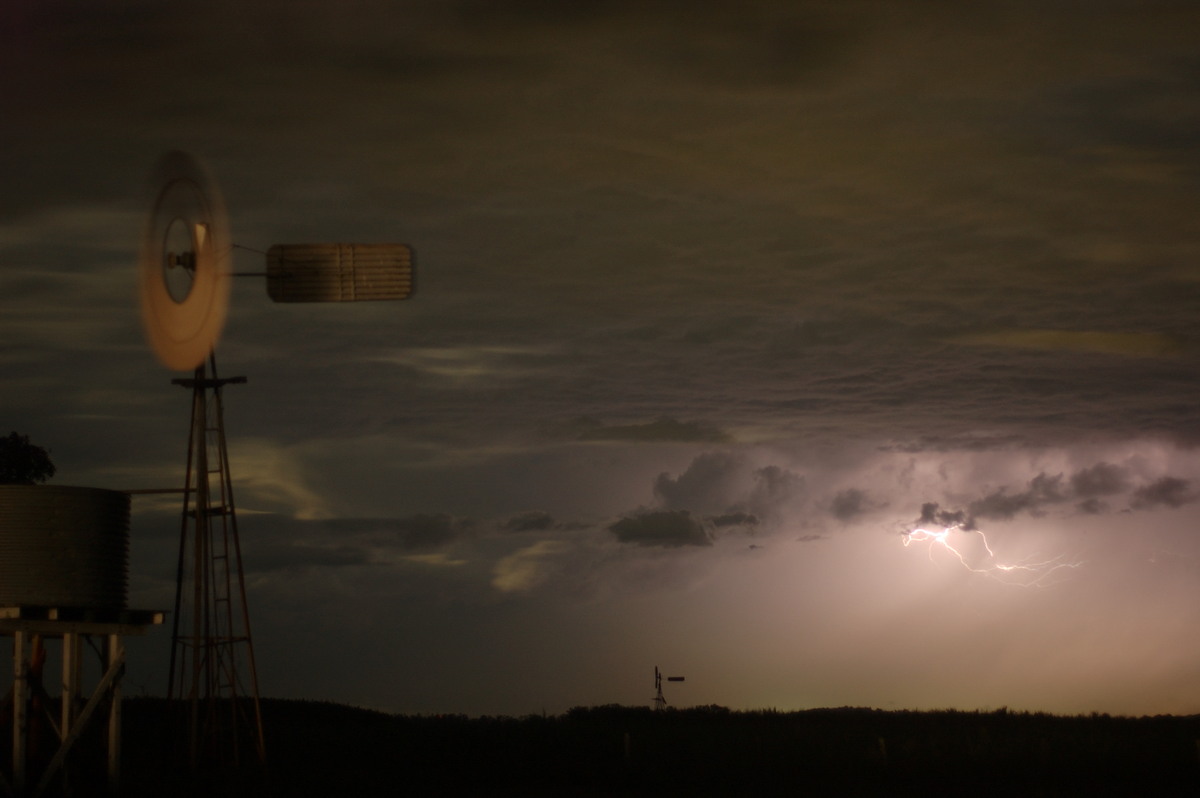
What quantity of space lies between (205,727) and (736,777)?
56.1 feet

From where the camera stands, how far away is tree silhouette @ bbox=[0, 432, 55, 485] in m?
37.0

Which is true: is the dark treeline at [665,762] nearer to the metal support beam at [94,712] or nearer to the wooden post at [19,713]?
the metal support beam at [94,712]

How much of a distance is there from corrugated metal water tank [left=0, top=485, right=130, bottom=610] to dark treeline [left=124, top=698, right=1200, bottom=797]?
516 centimetres

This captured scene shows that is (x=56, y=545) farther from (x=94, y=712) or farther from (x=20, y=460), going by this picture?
(x=20, y=460)

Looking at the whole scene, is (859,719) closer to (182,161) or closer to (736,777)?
(736,777)

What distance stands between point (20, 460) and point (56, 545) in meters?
16.3

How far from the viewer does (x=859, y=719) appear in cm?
7206

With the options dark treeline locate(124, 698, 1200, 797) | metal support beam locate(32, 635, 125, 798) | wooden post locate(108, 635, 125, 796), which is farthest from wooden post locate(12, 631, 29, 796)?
dark treeline locate(124, 698, 1200, 797)

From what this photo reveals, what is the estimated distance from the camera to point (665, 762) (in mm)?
43000

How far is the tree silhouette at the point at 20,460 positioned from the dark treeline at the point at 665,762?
790 centimetres

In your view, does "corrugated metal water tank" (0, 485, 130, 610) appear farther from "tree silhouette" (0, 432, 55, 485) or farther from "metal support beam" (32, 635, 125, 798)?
"tree silhouette" (0, 432, 55, 485)

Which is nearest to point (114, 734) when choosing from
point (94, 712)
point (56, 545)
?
point (94, 712)

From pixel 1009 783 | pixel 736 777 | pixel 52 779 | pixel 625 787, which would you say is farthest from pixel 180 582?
pixel 1009 783

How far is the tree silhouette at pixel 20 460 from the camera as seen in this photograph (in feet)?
121
